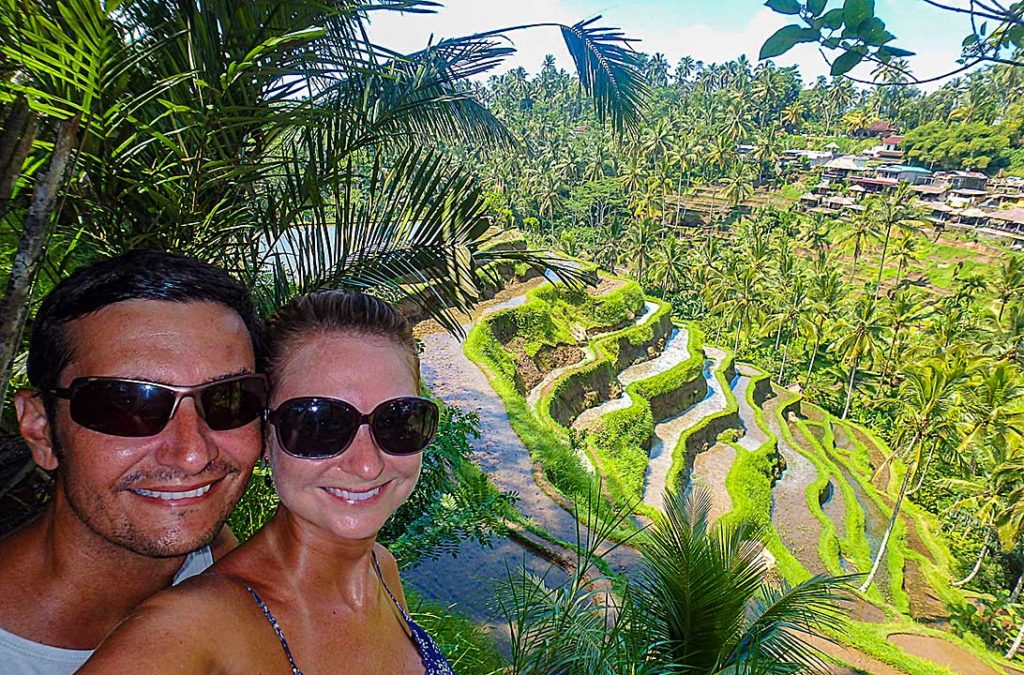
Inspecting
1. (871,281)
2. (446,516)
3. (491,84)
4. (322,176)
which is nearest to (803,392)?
(871,281)

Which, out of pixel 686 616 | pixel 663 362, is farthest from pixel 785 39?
pixel 663 362

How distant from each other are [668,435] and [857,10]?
66.8 feet

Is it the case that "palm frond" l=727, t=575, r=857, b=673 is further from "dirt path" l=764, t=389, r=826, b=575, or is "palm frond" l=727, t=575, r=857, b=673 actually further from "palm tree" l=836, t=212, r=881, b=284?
"palm tree" l=836, t=212, r=881, b=284

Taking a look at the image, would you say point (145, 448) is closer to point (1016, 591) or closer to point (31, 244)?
point (31, 244)

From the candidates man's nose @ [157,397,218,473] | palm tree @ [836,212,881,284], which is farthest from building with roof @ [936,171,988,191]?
man's nose @ [157,397,218,473]

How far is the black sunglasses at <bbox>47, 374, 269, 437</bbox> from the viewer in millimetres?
1084

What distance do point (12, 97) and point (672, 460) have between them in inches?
733

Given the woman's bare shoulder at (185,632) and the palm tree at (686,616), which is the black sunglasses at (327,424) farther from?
the palm tree at (686,616)

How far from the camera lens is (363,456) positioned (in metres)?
1.26

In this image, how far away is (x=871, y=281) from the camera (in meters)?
43.4

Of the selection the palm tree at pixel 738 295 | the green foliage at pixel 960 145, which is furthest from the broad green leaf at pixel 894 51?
the green foliage at pixel 960 145

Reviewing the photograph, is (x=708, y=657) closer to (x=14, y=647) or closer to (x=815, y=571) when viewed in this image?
(x=14, y=647)

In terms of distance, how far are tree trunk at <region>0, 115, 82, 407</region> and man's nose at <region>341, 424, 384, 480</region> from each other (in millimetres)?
871

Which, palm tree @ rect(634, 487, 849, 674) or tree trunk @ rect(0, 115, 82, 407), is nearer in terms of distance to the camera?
tree trunk @ rect(0, 115, 82, 407)
